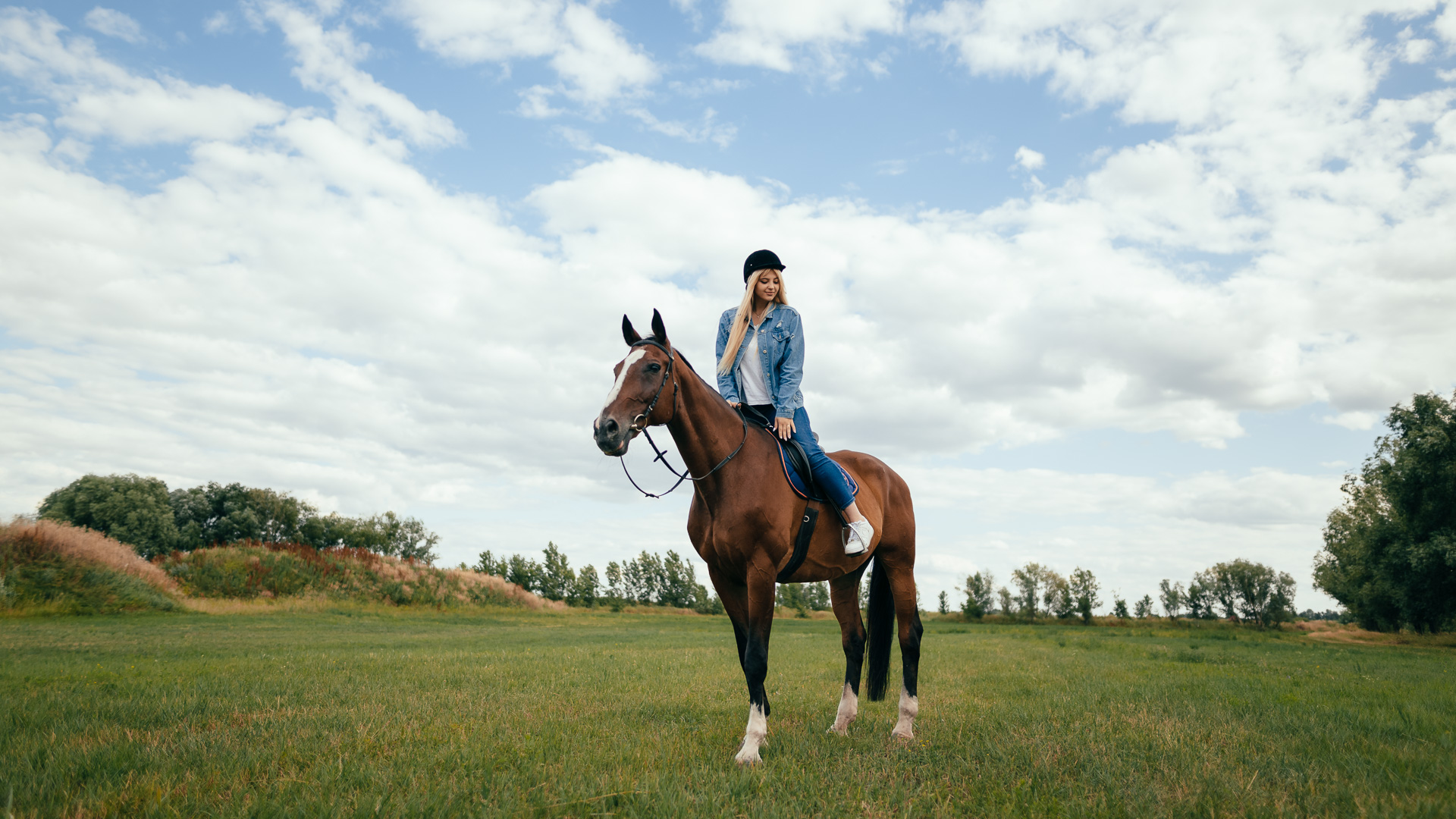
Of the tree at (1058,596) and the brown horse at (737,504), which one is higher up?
the brown horse at (737,504)

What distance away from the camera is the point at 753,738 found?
473 centimetres

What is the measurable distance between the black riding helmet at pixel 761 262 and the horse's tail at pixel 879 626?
10.6 feet

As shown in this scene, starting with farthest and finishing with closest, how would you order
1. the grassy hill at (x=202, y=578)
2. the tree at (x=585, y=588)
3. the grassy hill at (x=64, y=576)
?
the tree at (x=585, y=588) → the grassy hill at (x=202, y=578) → the grassy hill at (x=64, y=576)

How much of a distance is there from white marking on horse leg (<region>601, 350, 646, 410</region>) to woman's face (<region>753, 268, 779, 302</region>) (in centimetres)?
146

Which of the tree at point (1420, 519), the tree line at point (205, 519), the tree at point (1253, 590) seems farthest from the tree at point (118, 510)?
the tree at point (1253, 590)

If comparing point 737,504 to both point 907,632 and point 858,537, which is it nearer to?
point 858,537

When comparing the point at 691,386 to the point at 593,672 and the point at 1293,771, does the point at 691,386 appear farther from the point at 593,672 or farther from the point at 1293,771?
the point at 593,672

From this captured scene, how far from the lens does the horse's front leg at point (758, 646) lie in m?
4.79

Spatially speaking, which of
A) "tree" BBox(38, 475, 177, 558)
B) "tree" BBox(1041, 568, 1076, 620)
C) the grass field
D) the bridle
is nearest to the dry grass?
the grass field

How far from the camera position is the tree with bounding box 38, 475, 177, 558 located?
52.8 meters

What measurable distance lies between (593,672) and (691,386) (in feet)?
20.1

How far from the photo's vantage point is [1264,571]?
83250 mm

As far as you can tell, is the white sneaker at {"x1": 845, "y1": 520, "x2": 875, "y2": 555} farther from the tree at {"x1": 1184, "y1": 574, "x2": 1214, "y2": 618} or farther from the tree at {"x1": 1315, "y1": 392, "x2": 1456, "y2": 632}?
the tree at {"x1": 1184, "y1": 574, "x2": 1214, "y2": 618}

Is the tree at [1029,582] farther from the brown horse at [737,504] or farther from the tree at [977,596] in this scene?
the brown horse at [737,504]
